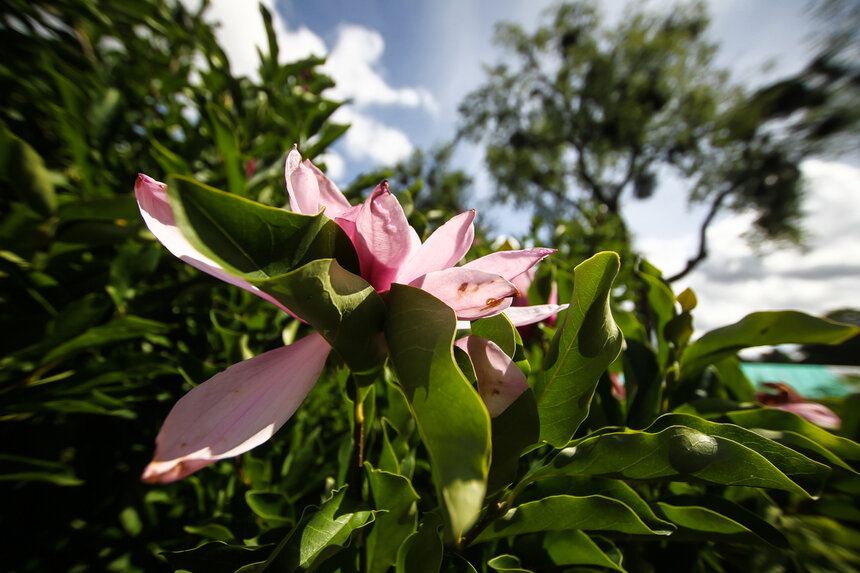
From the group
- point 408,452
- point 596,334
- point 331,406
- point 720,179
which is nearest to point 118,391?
point 408,452

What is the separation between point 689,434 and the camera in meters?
0.34

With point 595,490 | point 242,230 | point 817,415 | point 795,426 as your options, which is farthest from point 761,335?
point 242,230

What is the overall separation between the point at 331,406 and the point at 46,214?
127cm

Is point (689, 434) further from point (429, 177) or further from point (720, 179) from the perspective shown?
point (429, 177)

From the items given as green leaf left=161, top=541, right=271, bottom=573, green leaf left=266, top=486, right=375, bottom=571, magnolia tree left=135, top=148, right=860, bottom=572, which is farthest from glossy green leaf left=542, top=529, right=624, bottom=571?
green leaf left=161, top=541, right=271, bottom=573

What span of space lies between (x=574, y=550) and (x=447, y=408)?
13.0 inches

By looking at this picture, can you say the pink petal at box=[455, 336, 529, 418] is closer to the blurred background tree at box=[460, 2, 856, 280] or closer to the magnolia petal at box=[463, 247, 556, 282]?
the magnolia petal at box=[463, 247, 556, 282]

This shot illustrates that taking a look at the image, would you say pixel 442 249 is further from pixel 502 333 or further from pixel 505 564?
pixel 505 564

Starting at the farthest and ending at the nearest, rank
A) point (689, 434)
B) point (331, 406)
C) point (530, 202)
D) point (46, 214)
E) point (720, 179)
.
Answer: point (530, 202)
point (720, 179)
point (331, 406)
point (46, 214)
point (689, 434)

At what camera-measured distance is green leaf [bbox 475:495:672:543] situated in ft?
1.20

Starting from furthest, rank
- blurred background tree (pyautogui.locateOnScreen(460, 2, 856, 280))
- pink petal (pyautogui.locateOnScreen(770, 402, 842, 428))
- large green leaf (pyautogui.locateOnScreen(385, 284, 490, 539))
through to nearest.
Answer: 1. blurred background tree (pyautogui.locateOnScreen(460, 2, 856, 280))
2. pink petal (pyautogui.locateOnScreen(770, 402, 842, 428))
3. large green leaf (pyautogui.locateOnScreen(385, 284, 490, 539))

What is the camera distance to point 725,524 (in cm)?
40

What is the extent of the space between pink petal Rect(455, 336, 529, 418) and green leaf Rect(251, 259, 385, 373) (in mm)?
88

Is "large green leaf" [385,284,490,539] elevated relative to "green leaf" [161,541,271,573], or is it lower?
elevated
